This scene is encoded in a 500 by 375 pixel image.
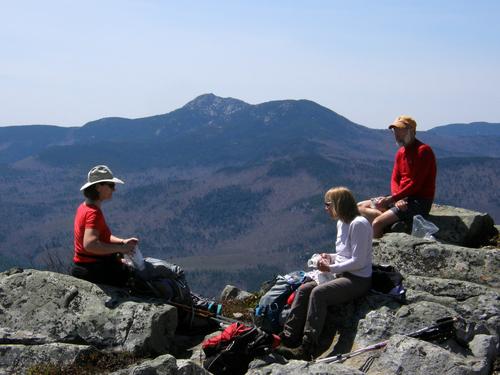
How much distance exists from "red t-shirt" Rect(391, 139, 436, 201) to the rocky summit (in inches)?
77.2

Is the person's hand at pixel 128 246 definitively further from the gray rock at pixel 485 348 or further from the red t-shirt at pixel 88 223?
the gray rock at pixel 485 348

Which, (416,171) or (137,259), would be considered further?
(416,171)

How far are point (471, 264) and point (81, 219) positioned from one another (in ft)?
23.7

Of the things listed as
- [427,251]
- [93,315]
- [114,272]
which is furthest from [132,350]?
[427,251]

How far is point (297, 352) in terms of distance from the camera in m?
9.99

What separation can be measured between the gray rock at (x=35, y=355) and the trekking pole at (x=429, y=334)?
3.83m

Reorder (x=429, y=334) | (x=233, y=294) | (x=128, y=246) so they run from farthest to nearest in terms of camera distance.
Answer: (x=233, y=294) → (x=128, y=246) → (x=429, y=334)

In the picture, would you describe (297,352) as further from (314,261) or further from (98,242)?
(98,242)

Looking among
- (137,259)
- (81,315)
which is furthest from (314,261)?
(81,315)

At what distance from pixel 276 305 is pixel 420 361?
9.61ft

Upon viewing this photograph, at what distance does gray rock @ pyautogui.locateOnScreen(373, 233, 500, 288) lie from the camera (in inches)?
477

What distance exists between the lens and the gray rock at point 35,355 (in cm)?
988

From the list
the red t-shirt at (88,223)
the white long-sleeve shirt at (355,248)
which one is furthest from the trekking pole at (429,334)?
the red t-shirt at (88,223)

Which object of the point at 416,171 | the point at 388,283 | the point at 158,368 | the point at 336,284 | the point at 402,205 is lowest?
the point at 158,368
